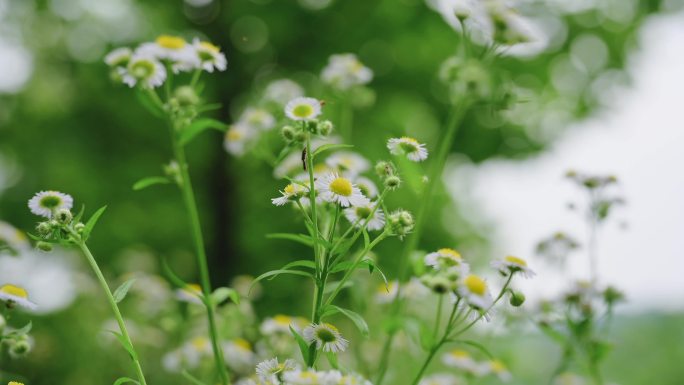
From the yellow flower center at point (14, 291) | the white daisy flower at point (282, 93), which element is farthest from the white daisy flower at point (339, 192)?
the white daisy flower at point (282, 93)

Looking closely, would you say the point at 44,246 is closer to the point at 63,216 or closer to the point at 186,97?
the point at 63,216

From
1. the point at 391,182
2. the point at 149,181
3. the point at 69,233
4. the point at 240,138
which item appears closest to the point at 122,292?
the point at 69,233

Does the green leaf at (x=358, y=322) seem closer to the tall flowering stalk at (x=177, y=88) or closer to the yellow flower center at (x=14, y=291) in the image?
the tall flowering stalk at (x=177, y=88)

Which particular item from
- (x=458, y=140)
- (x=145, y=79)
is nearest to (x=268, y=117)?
(x=145, y=79)

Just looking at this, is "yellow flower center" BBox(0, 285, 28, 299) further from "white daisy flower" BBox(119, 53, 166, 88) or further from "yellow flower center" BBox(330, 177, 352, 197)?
"yellow flower center" BBox(330, 177, 352, 197)

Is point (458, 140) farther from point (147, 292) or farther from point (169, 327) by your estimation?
point (169, 327)

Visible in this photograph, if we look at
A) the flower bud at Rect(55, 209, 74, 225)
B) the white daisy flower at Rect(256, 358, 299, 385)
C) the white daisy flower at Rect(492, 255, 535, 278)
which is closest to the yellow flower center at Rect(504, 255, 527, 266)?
the white daisy flower at Rect(492, 255, 535, 278)
